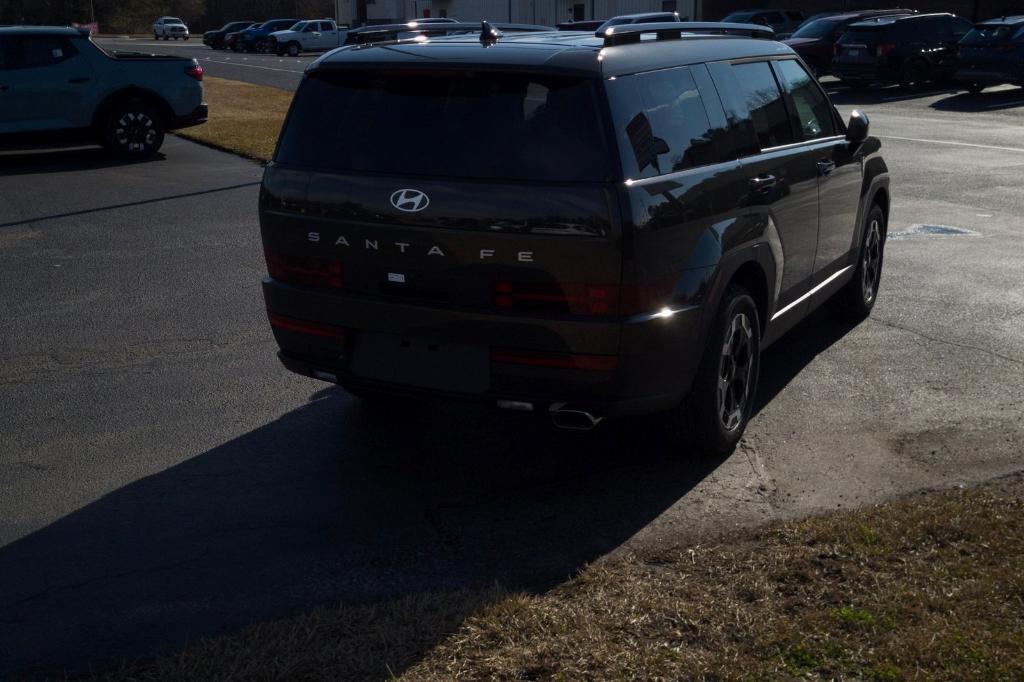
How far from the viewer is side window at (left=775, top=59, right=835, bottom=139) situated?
668cm

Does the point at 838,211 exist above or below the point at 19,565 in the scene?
above

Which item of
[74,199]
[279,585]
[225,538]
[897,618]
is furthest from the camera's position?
[74,199]

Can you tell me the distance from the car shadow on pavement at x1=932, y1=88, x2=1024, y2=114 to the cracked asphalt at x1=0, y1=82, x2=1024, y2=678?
16948 millimetres

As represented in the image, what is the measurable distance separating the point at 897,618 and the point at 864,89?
96.0 ft

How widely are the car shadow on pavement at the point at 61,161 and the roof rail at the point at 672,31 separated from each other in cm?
1243

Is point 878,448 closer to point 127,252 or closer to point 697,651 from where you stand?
point 697,651

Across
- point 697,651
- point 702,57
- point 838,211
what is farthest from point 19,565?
point 838,211

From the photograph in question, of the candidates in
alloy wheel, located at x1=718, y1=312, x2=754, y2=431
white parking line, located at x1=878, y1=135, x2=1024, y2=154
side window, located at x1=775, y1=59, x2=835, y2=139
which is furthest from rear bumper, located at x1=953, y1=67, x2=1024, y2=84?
alloy wheel, located at x1=718, y1=312, x2=754, y2=431

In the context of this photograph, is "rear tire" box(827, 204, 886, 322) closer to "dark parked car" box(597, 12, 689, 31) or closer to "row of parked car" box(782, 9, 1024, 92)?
"dark parked car" box(597, 12, 689, 31)

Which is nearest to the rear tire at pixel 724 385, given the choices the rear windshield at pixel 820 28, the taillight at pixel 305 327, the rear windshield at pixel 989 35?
the taillight at pixel 305 327

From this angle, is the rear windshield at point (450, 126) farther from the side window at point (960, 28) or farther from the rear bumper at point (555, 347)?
the side window at point (960, 28)

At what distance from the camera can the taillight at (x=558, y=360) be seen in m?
4.83

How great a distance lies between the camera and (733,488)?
5297mm

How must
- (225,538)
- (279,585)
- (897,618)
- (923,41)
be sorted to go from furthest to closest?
1. (923,41)
2. (225,538)
3. (279,585)
4. (897,618)
